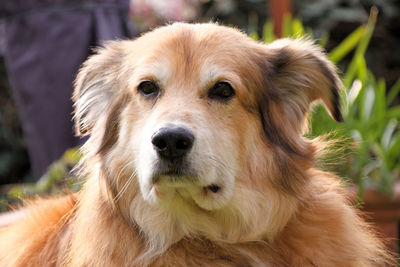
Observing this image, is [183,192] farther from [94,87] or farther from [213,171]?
[94,87]

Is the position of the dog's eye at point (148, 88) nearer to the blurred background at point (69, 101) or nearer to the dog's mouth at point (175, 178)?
the dog's mouth at point (175, 178)

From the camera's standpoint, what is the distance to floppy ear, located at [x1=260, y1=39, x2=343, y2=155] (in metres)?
2.89

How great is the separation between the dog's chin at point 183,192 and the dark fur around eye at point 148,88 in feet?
1.56

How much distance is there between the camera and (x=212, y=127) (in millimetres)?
2629

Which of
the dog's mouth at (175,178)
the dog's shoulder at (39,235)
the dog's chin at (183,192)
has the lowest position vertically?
the dog's shoulder at (39,235)

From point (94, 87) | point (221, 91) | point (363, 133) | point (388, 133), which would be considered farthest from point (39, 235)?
point (388, 133)

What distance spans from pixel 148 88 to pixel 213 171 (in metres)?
0.55

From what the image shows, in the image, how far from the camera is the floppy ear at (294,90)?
2891 mm

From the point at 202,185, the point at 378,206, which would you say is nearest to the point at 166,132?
the point at 202,185

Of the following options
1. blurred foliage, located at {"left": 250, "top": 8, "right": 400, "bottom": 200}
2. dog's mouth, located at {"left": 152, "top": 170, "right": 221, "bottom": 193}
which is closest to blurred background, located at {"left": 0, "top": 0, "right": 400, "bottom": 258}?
blurred foliage, located at {"left": 250, "top": 8, "right": 400, "bottom": 200}

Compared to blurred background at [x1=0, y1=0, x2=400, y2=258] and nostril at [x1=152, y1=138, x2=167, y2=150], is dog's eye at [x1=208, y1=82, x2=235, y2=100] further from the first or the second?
blurred background at [x1=0, y1=0, x2=400, y2=258]

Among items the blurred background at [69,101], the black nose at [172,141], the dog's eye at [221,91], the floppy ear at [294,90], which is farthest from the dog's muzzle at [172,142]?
the blurred background at [69,101]

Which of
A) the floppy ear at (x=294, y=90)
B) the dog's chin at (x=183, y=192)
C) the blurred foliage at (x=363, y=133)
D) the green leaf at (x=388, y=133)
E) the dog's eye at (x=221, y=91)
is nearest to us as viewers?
the dog's chin at (x=183, y=192)

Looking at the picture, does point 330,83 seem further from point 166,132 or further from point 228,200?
point 166,132
